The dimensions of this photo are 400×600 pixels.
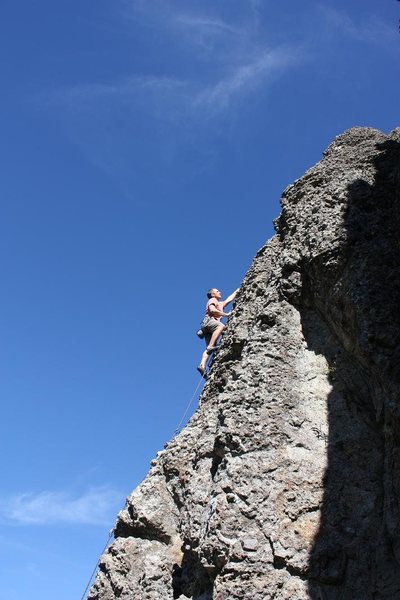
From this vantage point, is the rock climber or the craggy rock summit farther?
the rock climber

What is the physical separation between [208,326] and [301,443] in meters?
6.10

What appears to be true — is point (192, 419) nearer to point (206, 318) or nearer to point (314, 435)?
point (314, 435)

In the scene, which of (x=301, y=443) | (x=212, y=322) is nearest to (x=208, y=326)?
(x=212, y=322)

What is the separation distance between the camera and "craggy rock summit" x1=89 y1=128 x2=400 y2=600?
7.81 metres

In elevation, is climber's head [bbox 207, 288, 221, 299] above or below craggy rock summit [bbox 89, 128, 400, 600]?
above

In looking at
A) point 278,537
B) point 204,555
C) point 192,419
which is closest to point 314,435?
point 278,537

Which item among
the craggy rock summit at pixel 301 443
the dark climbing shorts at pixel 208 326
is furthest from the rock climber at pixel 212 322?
the craggy rock summit at pixel 301 443

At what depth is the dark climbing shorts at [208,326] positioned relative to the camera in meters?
14.6

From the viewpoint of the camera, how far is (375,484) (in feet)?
27.2

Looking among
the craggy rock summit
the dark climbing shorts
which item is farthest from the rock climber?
the craggy rock summit

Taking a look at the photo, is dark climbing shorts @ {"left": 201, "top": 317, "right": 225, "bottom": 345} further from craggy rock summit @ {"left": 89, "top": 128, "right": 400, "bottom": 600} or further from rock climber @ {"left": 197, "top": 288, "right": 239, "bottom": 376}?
craggy rock summit @ {"left": 89, "top": 128, "right": 400, "bottom": 600}

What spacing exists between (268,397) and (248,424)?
19.4 inches

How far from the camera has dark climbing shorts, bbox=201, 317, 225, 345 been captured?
14.6m

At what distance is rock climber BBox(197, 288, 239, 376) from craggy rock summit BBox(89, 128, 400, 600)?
9.11 ft
